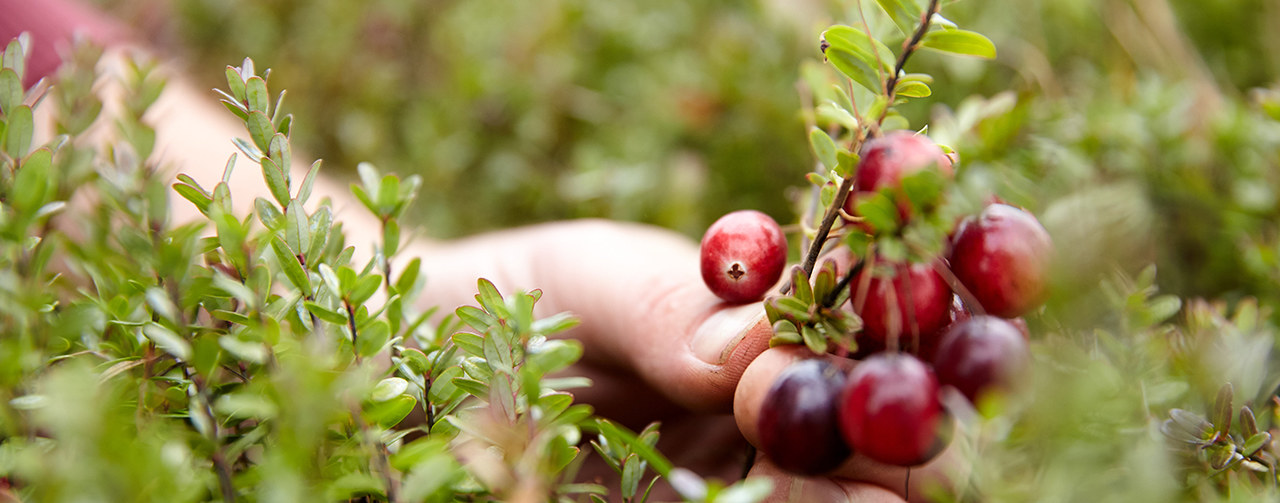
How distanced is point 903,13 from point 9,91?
0.72m

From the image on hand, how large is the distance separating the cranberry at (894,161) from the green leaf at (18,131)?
633 millimetres

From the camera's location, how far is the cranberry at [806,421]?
20.7 inches

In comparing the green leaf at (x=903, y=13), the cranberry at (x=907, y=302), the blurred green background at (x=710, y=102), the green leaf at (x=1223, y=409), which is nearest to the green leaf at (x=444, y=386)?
the cranberry at (x=907, y=302)

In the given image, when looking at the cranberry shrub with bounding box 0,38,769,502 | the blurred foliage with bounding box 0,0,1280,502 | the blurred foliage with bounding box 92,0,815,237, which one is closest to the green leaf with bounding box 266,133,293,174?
the cranberry shrub with bounding box 0,38,769,502

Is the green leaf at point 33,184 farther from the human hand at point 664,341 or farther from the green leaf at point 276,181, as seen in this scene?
the human hand at point 664,341

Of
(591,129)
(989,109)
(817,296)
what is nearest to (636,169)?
(591,129)

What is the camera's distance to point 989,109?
94 centimetres

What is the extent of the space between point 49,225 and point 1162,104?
63.2 inches

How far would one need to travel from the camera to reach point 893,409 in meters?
0.46

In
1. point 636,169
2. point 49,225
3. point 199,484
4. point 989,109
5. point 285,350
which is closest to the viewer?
point 199,484

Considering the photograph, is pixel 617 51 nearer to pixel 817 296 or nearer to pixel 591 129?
pixel 591 129

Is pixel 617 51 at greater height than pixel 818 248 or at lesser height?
greater

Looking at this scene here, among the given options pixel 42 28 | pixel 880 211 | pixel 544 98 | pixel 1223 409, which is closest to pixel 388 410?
pixel 880 211

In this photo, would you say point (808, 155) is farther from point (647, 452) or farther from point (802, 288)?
point (647, 452)
